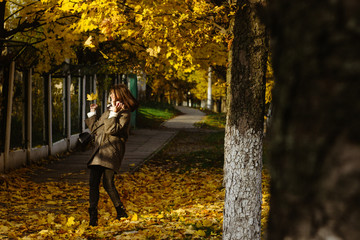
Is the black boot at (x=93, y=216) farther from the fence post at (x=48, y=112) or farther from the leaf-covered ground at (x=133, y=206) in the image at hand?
the fence post at (x=48, y=112)

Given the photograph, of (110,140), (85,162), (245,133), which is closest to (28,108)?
(85,162)

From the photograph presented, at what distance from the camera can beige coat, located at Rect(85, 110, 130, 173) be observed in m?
5.85

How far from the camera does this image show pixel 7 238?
217 inches

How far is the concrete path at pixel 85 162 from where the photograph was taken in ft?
34.0

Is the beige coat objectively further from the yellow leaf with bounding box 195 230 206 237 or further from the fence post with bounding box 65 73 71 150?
the fence post with bounding box 65 73 71 150

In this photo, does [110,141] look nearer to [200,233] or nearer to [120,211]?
[120,211]

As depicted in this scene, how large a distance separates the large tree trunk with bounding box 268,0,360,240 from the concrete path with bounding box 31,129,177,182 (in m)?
9.09

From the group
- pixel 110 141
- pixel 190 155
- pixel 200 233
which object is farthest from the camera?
pixel 190 155

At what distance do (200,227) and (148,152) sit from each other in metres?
9.70

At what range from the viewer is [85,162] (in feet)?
41.7

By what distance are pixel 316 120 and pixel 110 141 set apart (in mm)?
4854

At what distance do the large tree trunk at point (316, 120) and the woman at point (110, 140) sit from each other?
4.61 metres

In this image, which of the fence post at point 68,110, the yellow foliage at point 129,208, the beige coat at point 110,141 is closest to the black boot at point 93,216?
the yellow foliage at point 129,208

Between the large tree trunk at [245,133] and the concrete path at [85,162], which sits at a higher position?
the large tree trunk at [245,133]
